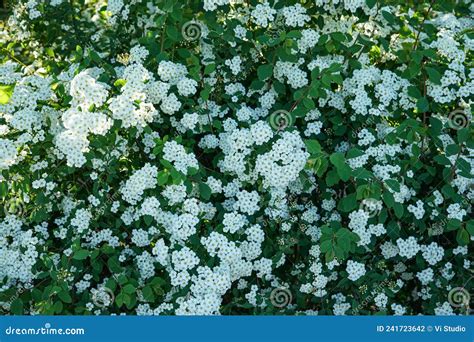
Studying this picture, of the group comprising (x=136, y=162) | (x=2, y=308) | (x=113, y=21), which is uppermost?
(x=113, y=21)

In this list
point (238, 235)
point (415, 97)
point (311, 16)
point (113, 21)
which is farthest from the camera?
point (113, 21)

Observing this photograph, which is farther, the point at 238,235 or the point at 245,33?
the point at 245,33

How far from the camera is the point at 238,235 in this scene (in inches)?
129

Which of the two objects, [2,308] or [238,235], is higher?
[238,235]

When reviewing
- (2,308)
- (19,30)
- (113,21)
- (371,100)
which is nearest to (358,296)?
(371,100)

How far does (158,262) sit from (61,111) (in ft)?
2.89

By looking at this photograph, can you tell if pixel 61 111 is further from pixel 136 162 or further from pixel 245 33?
pixel 245 33

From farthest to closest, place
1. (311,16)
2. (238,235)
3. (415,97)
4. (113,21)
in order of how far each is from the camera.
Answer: (113,21) < (311,16) < (415,97) < (238,235)

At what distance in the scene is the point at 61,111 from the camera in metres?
3.48
